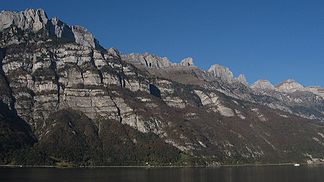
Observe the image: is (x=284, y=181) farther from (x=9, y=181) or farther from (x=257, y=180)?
(x=9, y=181)

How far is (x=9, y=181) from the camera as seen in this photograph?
557ft

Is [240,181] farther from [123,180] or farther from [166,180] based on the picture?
[123,180]

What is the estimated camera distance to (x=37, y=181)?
17450 cm

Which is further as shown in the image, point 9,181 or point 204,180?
point 204,180

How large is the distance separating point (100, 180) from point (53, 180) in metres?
16.6

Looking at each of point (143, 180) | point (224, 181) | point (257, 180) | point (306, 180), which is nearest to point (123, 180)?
point (143, 180)

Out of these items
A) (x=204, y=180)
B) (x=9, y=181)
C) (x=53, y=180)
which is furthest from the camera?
(x=204, y=180)

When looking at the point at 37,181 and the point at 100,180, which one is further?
the point at 100,180

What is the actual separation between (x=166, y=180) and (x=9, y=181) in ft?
186

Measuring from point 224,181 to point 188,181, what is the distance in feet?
43.7

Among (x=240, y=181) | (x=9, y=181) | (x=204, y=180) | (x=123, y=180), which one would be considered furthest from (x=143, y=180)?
(x=9, y=181)

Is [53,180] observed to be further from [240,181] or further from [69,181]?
[240,181]

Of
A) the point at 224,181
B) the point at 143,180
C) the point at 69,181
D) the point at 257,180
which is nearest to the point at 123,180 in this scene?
the point at 143,180

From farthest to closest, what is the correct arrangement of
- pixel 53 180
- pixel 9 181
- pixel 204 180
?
pixel 204 180 → pixel 53 180 → pixel 9 181
